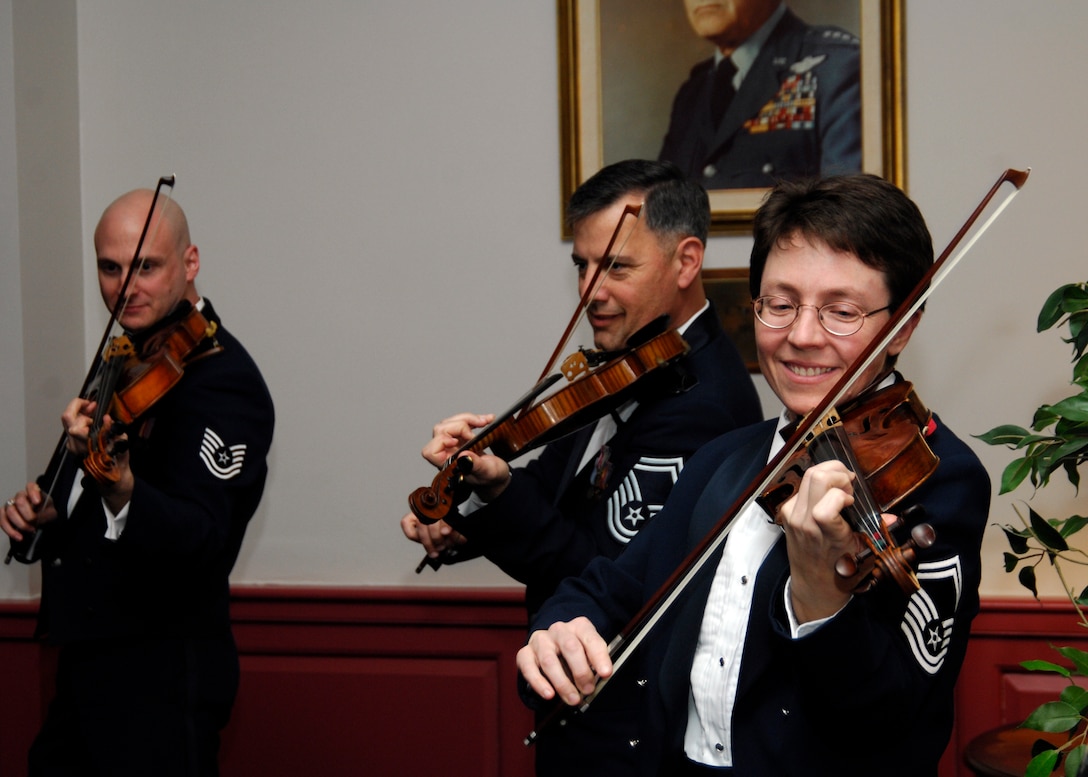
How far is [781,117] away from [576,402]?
1.20 meters

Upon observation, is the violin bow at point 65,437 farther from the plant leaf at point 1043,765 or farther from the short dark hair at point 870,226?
the plant leaf at point 1043,765

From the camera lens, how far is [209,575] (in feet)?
7.72

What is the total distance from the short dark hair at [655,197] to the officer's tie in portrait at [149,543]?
0.81m

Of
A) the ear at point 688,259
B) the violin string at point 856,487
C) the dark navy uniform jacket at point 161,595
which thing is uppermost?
the ear at point 688,259

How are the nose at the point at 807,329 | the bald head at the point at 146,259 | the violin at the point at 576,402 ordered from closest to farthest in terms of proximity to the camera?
the nose at the point at 807,329 → the violin at the point at 576,402 → the bald head at the point at 146,259

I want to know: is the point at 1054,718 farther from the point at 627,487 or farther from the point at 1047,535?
the point at 627,487

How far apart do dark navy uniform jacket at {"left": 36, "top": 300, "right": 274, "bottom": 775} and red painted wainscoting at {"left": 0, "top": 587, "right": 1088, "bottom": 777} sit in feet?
2.23

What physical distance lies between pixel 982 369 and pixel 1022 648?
0.66 m

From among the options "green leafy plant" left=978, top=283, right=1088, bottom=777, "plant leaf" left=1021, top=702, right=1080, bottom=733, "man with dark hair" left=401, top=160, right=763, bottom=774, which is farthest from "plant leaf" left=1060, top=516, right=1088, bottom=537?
"man with dark hair" left=401, top=160, right=763, bottom=774

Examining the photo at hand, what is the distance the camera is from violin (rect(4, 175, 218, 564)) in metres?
2.24

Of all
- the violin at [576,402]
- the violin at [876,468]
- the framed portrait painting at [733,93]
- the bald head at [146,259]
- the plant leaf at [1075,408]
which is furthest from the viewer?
the framed portrait painting at [733,93]

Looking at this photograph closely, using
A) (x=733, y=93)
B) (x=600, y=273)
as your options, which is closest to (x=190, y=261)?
(x=600, y=273)

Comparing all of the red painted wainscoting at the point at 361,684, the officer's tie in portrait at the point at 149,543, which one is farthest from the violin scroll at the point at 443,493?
the red painted wainscoting at the point at 361,684

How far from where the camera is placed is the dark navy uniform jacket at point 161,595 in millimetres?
2227
